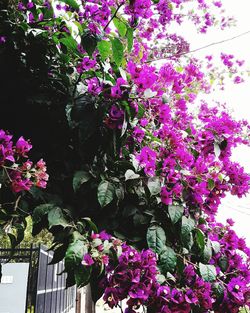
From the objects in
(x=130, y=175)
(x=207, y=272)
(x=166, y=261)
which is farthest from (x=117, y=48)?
(x=207, y=272)

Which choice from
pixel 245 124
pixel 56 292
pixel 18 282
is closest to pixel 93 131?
pixel 245 124

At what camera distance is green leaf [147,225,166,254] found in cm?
92

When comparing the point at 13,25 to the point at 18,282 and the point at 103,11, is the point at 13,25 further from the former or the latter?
the point at 18,282

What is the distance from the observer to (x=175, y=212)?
37.6 inches

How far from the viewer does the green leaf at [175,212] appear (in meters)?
0.94

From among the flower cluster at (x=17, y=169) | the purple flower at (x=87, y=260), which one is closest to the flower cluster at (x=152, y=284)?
the purple flower at (x=87, y=260)

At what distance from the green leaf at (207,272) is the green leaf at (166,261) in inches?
4.7

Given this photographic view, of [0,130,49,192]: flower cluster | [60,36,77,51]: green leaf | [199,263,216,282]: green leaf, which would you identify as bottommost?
[199,263,216,282]: green leaf

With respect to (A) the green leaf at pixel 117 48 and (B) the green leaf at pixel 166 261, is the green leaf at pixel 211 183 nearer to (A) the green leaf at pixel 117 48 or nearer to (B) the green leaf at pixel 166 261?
(B) the green leaf at pixel 166 261

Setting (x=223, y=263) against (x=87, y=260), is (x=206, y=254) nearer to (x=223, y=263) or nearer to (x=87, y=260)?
(x=223, y=263)

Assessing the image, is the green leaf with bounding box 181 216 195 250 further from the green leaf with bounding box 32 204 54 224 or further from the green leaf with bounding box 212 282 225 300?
the green leaf with bounding box 32 204 54 224

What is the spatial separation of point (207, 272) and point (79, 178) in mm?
513

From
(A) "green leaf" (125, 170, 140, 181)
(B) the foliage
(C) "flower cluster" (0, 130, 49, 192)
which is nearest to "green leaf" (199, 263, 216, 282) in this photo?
(B) the foliage

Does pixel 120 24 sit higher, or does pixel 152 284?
pixel 120 24
